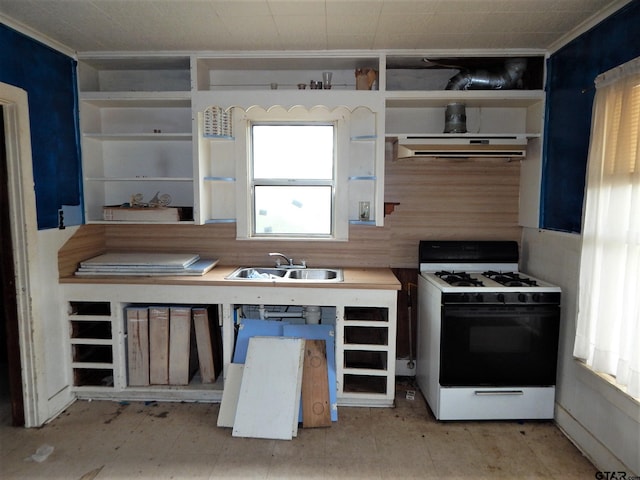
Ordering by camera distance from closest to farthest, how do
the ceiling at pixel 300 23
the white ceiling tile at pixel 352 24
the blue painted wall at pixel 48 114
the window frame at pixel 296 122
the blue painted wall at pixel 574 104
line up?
the blue painted wall at pixel 574 104, the ceiling at pixel 300 23, the white ceiling tile at pixel 352 24, the blue painted wall at pixel 48 114, the window frame at pixel 296 122

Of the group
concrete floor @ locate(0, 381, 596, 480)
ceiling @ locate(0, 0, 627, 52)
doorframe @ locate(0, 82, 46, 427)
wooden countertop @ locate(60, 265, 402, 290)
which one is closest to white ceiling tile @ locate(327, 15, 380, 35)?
ceiling @ locate(0, 0, 627, 52)

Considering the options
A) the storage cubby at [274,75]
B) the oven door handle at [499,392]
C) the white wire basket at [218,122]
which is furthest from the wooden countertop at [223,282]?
the storage cubby at [274,75]

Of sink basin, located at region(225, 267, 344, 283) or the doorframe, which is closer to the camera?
the doorframe

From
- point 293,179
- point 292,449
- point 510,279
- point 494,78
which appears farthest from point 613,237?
point 293,179

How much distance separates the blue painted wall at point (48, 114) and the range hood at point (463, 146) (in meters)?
2.32

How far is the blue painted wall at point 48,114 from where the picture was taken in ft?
8.46

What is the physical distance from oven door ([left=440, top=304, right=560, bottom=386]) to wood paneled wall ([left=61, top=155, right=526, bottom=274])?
0.84 m

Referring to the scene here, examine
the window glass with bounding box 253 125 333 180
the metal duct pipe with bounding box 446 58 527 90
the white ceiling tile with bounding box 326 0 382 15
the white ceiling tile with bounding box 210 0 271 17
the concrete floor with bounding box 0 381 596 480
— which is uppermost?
the white ceiling tile with bounding box 326 0 382 15

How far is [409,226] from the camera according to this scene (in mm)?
3471

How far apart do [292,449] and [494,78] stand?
2.78 meters

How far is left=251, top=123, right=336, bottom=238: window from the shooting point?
348 centimetres

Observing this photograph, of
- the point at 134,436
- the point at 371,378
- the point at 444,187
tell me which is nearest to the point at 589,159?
the point at 444,187

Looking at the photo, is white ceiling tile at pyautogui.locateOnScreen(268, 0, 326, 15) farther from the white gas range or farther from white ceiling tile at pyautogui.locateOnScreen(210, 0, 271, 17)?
the white gas range

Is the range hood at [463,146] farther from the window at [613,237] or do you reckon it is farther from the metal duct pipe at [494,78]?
the window at [613,237]
